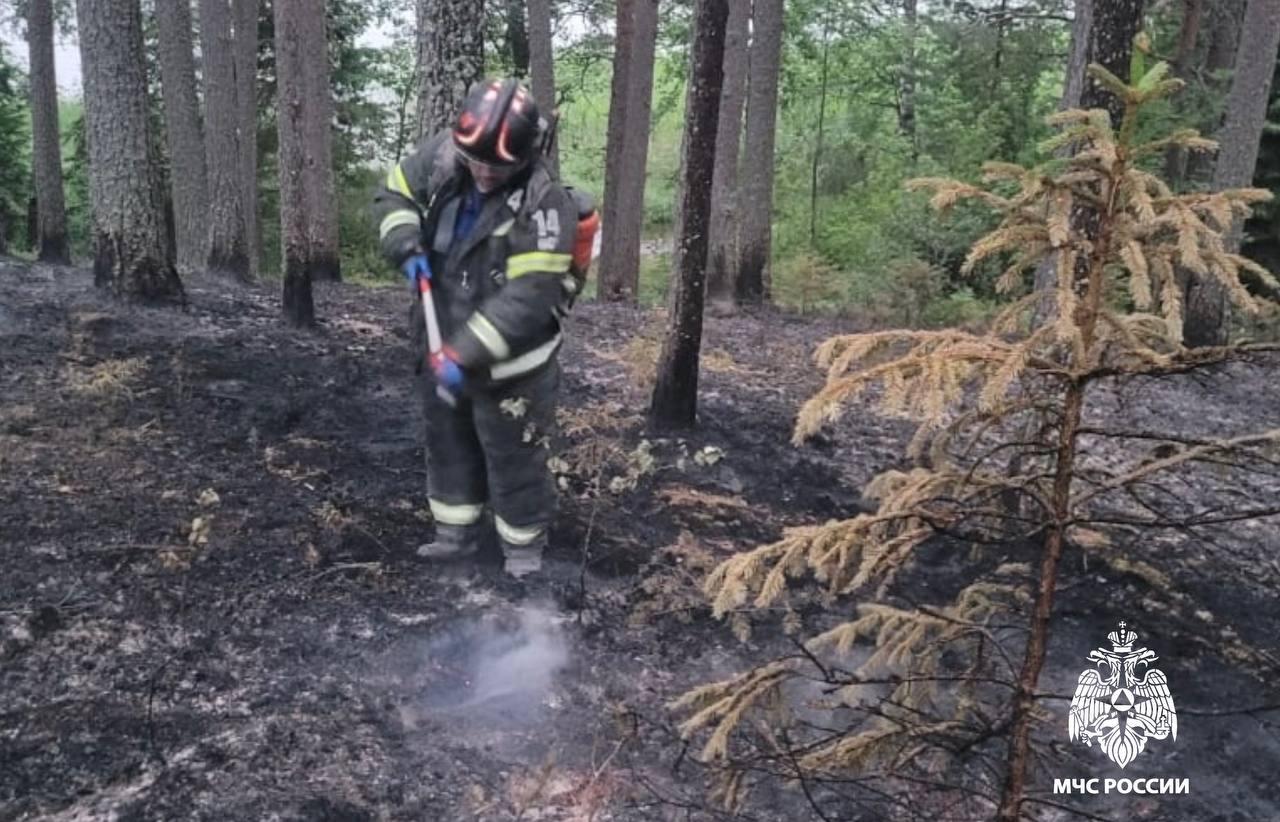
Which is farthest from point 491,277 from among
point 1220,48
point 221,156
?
point 1220,48

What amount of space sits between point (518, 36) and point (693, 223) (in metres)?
16.5

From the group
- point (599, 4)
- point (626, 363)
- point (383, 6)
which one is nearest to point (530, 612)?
point (626, 363)

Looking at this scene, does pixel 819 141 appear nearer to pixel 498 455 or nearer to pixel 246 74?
pixel 246 74

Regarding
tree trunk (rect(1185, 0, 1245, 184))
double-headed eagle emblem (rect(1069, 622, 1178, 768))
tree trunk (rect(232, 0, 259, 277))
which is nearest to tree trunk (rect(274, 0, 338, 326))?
tree trunk (rect(232, 0, 259, 277))

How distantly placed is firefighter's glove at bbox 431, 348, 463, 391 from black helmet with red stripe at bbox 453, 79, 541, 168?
0.90 m

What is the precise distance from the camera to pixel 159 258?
936cm

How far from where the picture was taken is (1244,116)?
11195 mm

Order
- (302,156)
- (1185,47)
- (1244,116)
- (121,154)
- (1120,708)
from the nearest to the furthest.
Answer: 1. (1120,708)
2. (121,154)
3. (302,156)
4. (1244,116)
5. (1185,47)

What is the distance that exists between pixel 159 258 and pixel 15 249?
14.2m

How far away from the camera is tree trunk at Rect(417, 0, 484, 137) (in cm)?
623

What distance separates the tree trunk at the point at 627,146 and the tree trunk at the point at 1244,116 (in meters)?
6.90

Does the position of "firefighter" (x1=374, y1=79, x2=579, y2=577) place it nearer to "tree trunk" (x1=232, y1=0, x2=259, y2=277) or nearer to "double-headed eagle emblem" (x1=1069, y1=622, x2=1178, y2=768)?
"double-headed eagle emblem" (x1=1069, y1=622, x2=1178, y2=768)

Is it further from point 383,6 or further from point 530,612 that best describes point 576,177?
point 530,612

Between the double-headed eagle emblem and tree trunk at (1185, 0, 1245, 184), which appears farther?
tree trunk at (1185, 0, 1245, 184)
